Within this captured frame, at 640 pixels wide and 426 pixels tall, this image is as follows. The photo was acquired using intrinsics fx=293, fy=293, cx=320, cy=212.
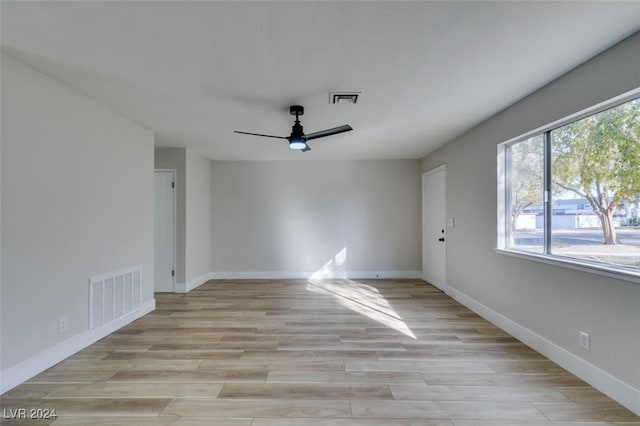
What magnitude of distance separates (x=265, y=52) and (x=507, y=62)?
1.80 metres

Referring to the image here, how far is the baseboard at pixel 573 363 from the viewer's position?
1.91 m

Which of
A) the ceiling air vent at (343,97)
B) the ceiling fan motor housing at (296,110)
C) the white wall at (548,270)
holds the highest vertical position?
the ceiling air vent at (343,97)

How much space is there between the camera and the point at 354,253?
591 centimetres

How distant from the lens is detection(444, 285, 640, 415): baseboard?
1909mm

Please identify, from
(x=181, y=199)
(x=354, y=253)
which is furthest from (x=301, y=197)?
(x=181, y=199)

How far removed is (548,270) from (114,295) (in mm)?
4339

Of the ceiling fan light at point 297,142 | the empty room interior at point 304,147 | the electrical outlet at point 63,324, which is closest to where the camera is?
the empty room interior at point 304,147

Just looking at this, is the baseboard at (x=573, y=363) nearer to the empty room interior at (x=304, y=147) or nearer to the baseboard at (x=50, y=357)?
the empty room interior at (x=304, y=147)

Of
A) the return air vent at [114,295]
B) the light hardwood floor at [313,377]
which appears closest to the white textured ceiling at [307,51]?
the return air vent at [114,295]

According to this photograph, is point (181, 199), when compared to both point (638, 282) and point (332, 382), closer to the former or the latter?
point (332, 382)

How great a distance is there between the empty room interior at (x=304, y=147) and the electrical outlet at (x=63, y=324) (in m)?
0.03

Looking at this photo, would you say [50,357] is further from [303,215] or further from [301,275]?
[303,215]

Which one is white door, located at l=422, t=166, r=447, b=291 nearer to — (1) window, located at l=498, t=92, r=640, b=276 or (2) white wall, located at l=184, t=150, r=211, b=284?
(1) window, located at l=498, t=92, r=640, b=276
